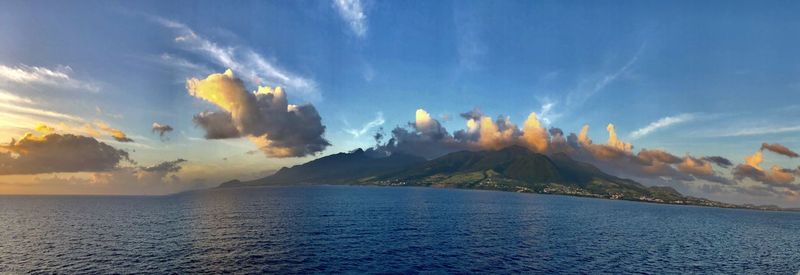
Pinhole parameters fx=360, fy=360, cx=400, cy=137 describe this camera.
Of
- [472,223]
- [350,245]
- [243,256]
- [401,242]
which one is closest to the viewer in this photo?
[243,256]

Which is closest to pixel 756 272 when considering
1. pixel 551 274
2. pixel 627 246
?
pixel 627 246

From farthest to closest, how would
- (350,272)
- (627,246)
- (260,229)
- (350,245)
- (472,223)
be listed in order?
(472,223)
(260,229)
(627,246)
(350,245)
(350,272)

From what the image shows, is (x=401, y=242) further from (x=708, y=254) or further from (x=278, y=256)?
(x=708, y=254)

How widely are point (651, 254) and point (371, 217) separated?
111 m

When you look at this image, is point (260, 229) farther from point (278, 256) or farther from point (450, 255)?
point (450, 255)

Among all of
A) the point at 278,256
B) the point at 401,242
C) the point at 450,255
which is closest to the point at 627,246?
the point at 450,255

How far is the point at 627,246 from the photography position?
123938 millimetres

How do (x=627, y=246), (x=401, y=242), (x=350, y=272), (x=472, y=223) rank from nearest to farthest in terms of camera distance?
1. (x=350, y=272)
2. (x=401, y=242)
3. (x=627, y=246)
4. (x=472, y=223)

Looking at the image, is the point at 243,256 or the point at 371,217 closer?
the point at 243,256

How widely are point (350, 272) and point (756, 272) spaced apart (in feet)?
361

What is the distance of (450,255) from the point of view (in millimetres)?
98062

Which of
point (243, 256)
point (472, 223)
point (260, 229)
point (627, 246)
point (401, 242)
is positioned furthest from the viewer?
point (472, 223)

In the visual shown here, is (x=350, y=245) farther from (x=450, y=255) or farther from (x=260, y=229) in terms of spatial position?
(x=260, y=229)

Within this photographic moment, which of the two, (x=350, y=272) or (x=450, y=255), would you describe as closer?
(x=350, y=272)
